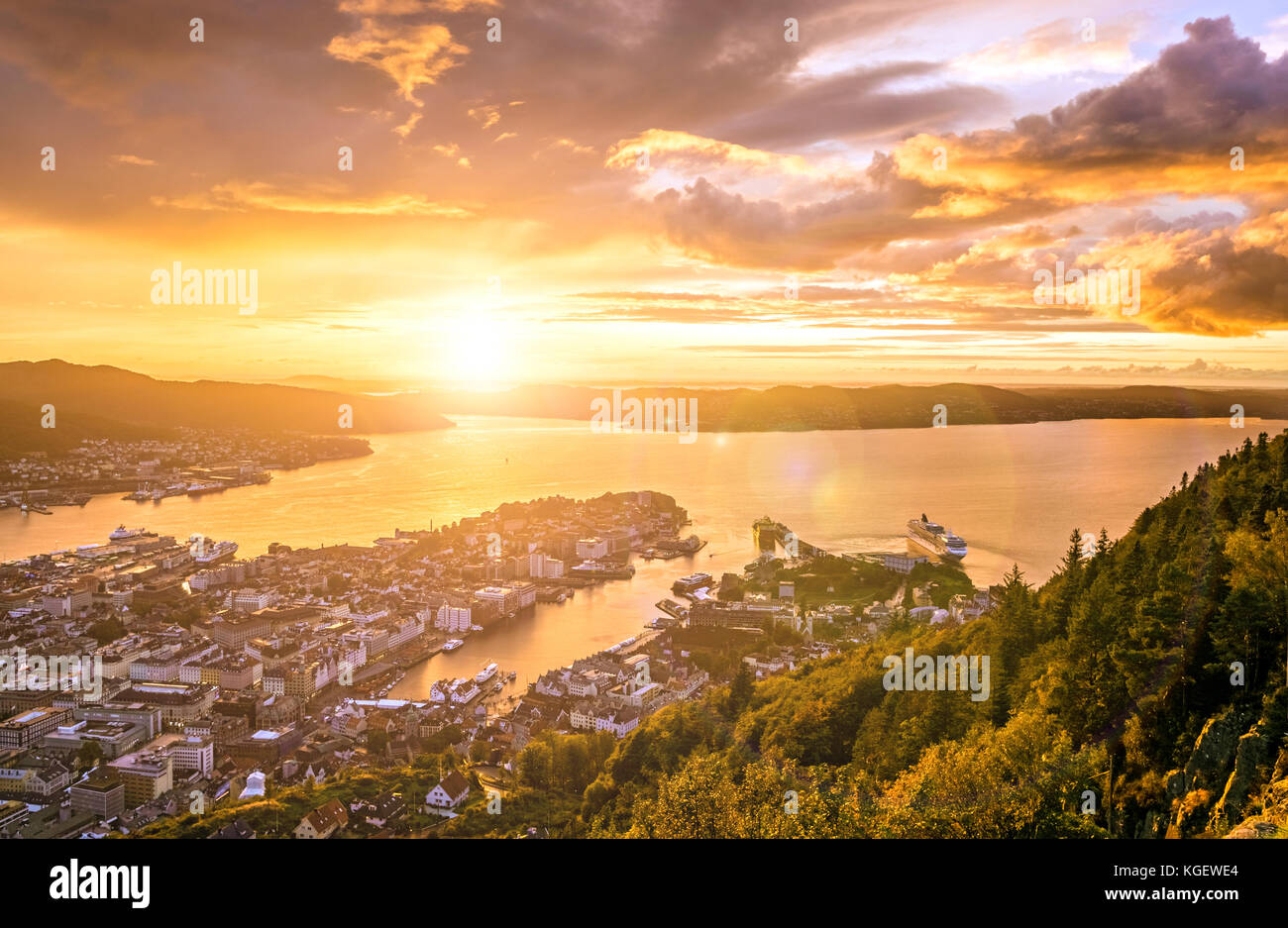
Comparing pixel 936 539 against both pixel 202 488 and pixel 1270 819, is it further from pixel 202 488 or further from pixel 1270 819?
pixel 202 488

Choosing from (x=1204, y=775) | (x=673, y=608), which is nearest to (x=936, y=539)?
(x=673, y=608)

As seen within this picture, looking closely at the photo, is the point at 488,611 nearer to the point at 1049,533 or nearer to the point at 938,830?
the point at 1049,533

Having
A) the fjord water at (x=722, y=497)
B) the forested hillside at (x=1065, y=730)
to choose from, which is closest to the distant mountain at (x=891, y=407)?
the fjord water at (x=722, y=497)

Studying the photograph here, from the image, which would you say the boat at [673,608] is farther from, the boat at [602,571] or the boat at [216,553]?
the boat at [216,553]

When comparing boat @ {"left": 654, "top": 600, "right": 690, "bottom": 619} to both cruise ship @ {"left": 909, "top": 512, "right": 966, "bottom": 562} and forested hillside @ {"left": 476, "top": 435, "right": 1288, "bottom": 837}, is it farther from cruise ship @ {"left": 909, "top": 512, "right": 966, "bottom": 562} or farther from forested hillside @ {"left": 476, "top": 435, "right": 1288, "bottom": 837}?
forested hillside @ {"left": 476, "top": 435, "right": 1288, "bottom": 837}

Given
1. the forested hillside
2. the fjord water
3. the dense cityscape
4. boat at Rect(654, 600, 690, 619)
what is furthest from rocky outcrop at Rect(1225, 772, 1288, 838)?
boat at Rect(654, 600, 690, 619)

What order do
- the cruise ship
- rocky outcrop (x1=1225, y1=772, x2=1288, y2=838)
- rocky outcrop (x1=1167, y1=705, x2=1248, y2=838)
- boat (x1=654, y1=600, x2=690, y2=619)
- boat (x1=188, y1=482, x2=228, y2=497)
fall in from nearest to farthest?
rocky outcrop (x1=1225, y1=772, x2=1288, y2=838), rocky outcrop (x1=1167, y1=705, x2=1248, y2=838), boat (x1=654, y1=600, x2=690, y2=619), the cruise ship, boat (x1=188, y1=482, x2=228, y2=497)
